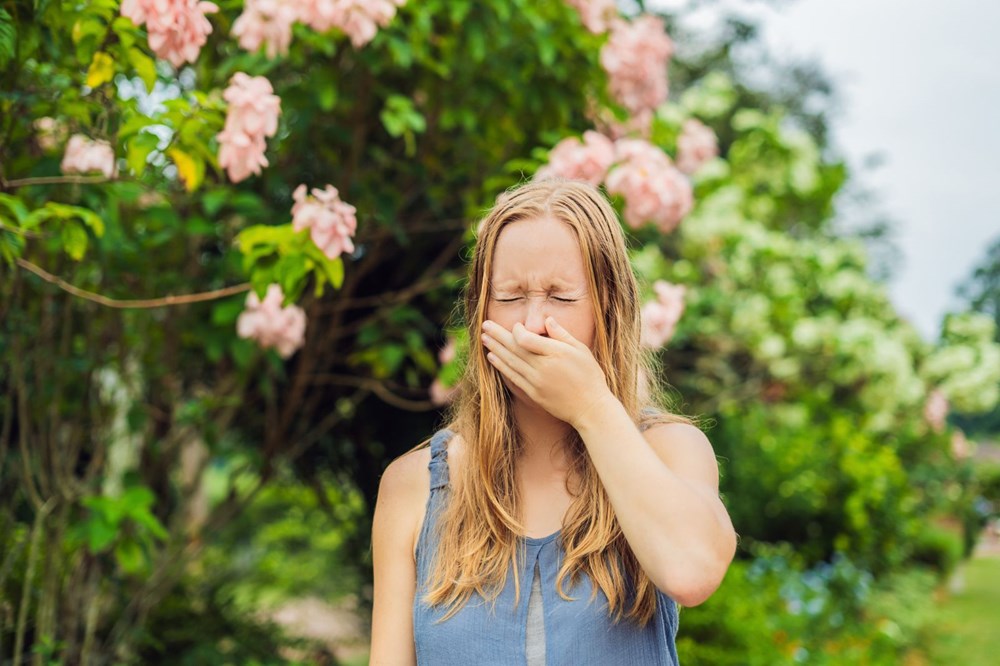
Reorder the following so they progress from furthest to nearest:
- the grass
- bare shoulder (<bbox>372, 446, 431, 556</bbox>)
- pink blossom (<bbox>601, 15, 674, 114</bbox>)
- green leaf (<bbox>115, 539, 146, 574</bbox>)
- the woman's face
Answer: the grass < pink blossom (<bbox>601, 15, 674, 114</bbox>) < green leaf (<bbox>115, 539, 146, 574</bbox>) < bare shoulder (<bbox>372, 446, 431, 556</bbox>) < the woman's face

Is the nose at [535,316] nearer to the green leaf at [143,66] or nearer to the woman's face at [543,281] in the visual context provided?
the woman's face at [543,281]

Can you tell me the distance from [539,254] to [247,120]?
106 cm

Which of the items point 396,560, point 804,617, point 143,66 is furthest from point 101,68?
point 804,617

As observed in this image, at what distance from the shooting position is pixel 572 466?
1.52 m

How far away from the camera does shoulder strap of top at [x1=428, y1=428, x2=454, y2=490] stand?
1.55m

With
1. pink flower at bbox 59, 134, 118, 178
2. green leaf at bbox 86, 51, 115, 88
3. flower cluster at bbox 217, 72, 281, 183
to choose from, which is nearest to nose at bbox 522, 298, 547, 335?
flower cluster at bbox 217, 72, 281, 183

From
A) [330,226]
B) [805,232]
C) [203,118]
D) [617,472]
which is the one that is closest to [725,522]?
[617,472]

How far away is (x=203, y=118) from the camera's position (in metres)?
2.19

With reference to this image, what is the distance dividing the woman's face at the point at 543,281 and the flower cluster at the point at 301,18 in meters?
1.37

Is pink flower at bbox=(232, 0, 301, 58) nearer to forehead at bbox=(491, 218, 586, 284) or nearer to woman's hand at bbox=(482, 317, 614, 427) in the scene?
forehead at bbox=(491, 218, 586, 284)

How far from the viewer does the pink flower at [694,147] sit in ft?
14.2

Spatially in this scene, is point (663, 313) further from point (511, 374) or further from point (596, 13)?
point (511, 374)

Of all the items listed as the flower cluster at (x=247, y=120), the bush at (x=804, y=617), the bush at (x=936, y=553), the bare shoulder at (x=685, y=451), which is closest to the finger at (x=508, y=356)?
the bare shoulder at (x=685, y=451)

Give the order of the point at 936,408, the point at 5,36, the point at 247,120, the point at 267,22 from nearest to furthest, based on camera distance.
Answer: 1. the point at 5,36
2. the point at 247,120
3. the point at 267,22
4. the point at 936,408
